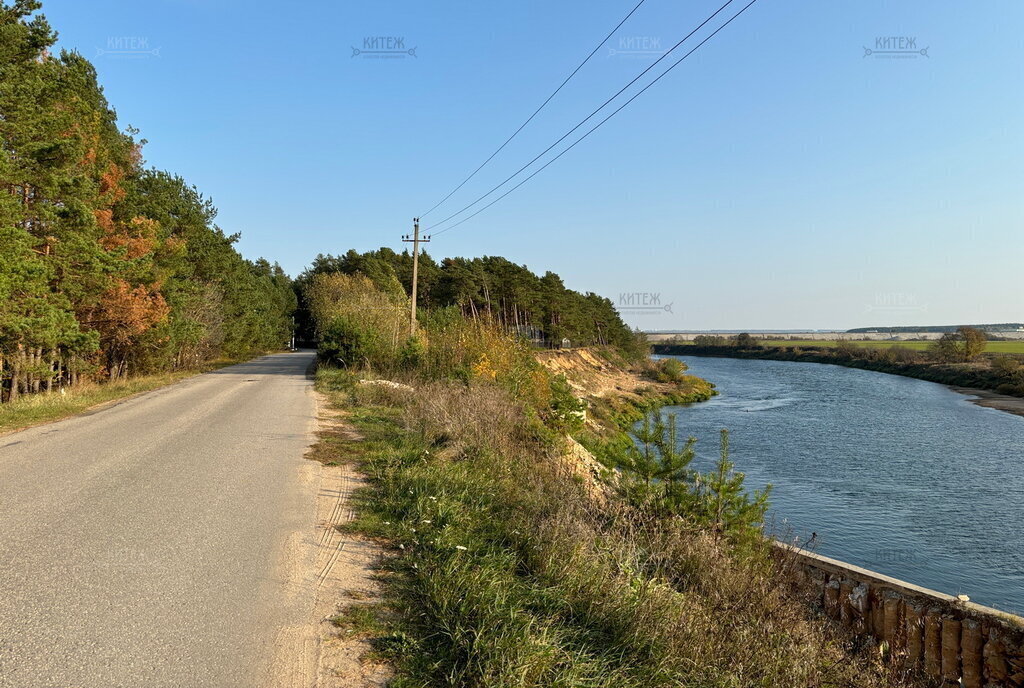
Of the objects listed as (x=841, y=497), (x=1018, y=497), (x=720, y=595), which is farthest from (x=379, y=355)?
(x=1018, y=497)

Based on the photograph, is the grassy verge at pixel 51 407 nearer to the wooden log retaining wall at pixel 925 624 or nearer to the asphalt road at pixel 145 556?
the asphalt road at pixel 145 556

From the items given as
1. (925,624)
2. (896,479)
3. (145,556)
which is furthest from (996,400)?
(145,556)

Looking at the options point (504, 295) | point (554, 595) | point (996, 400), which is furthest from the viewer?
point (504, 295)

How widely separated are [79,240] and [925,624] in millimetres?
22779

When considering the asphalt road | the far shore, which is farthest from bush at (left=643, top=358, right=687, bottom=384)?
the asphalt road

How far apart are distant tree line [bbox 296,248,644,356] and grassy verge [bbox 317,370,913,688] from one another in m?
42.1

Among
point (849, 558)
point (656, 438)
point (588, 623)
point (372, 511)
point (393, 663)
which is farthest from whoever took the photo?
point (849, 558)

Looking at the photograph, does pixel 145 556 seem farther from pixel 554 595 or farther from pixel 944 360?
pixel 944 360

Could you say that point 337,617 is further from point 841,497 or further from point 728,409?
point 728,409

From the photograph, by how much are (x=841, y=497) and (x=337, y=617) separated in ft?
62.4

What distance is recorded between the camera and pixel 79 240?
17.7 m

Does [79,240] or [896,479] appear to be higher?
[79,240]

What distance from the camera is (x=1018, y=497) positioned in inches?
747

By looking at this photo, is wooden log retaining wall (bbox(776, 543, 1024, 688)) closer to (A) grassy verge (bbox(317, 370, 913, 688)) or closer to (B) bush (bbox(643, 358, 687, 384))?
(A) grassy verge (bbox(317, 370, 913, 688))
